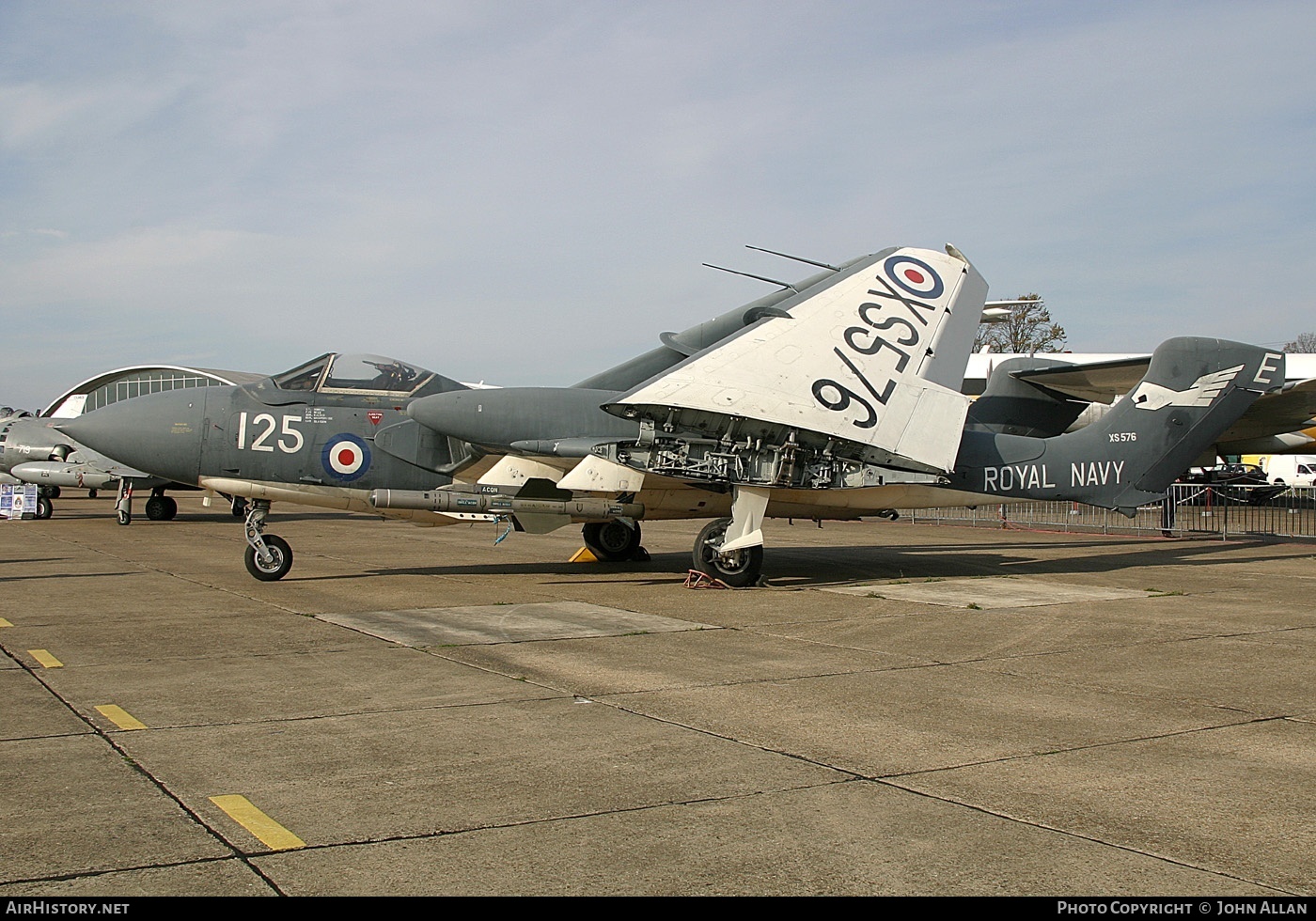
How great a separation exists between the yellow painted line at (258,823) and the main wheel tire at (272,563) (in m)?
8.82

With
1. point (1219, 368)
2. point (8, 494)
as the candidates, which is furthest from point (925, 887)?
point (8, 494)

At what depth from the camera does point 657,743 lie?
5160mm

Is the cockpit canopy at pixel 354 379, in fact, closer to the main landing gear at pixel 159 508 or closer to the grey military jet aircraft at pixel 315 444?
the grey military jet aircraft at pixel 315 444

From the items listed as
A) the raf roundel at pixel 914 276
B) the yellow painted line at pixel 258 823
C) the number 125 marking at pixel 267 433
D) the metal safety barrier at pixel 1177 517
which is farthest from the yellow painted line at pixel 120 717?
the metal safety barrier at pixel 1177 517

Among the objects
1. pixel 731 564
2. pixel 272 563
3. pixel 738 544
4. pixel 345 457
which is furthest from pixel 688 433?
pixel 272 563

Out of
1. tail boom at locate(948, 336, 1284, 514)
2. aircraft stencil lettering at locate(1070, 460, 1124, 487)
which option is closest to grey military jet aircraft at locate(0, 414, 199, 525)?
tail boom at locate(948, 336, 1284, 514)

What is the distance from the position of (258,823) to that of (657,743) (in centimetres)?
195

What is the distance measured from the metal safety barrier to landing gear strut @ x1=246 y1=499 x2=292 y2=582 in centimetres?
1325

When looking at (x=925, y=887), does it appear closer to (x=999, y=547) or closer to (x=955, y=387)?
(x=955, y=387)

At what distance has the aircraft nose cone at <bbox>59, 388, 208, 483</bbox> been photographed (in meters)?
12.1

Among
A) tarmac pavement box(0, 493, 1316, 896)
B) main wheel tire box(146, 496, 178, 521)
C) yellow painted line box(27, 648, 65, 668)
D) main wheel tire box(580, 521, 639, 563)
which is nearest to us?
tarmac pavement box(0, 493, 1316, 896)

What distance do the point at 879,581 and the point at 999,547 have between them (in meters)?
6.84

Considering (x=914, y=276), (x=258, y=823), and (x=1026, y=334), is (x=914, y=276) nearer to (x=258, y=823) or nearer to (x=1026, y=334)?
(x=258, y=823)

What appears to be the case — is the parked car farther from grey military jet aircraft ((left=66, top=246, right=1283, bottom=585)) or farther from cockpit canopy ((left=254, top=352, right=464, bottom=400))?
cockpit canopy ((left=254, top=352, right=464, bottom=400))
